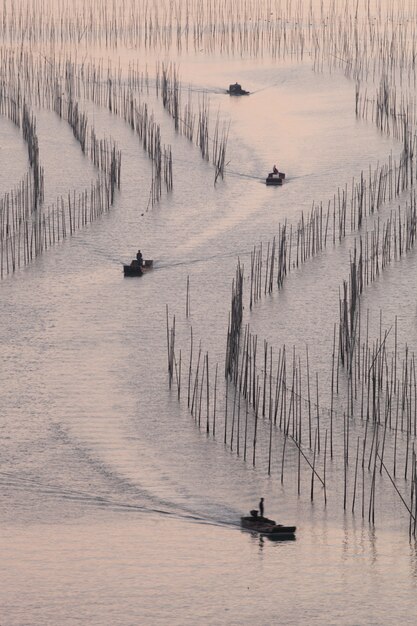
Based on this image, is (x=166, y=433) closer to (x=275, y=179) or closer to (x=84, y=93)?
(x=275, y=179)

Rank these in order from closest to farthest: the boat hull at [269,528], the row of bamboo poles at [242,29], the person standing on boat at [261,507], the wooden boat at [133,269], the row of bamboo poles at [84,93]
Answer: the boat hull at [269,528]
the person standing on boat at [261,507]
the wooden boat at [133,269]
the row of bamboo poles at [84,93]
the row of bamboo poles at [242,29]

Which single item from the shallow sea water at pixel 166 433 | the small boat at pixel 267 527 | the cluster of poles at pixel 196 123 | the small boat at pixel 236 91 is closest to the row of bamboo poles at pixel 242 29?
the small boat at pixel 236 91

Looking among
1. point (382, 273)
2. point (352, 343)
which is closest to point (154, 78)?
point (382, 273)

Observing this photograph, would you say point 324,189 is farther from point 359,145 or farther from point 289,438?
point 289,438

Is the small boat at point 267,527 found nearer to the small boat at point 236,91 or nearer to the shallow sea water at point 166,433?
the shallow sea water at point 166,433

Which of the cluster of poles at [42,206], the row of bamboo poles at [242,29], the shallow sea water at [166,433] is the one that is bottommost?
the shallow sea water at [166,433]

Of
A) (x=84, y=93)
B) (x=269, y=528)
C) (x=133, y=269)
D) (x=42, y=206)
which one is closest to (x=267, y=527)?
(x=269, y=528)

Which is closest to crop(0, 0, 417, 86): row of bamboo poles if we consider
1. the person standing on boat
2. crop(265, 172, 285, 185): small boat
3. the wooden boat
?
crop(265, 172, 285, 185): small boat

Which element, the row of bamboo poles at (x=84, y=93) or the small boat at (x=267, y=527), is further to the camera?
the row of bamboo poles at (x=84, y=93)
